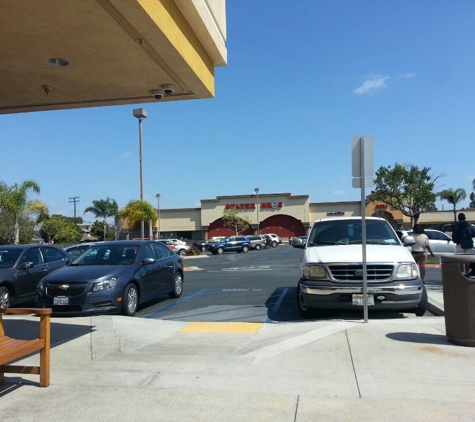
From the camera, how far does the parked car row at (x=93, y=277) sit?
9.12 metres

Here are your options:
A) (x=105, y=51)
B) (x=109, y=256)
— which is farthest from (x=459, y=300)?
(x=109, y=256)

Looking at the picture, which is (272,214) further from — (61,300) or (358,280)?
(358,280)

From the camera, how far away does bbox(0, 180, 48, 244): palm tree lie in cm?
3622

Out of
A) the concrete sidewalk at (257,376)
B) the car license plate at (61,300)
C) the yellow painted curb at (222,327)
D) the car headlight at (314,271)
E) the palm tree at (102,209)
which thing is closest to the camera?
the concrete sidewalk at (257,376)

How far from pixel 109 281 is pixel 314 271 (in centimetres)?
379

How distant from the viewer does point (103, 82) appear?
7352mm

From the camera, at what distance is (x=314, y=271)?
8.28 metres

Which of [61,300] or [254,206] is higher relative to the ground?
[254,206]

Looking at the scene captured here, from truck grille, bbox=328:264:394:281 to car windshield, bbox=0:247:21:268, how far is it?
22.9 feet

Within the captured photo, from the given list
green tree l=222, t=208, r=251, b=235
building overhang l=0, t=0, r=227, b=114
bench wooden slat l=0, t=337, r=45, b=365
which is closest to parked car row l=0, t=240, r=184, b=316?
building overhang l=0, t=0, r=227, b=114

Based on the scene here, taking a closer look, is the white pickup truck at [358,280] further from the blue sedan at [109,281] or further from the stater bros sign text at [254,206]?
the stater bros sign text at [254,206]

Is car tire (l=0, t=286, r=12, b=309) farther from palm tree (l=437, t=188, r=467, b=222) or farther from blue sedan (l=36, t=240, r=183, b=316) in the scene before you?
palm tree (l=437, t=188, r=467, b=222)

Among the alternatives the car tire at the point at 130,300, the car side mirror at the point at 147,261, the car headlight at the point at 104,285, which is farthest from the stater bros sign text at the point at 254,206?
the car headlight at the point at 104,285

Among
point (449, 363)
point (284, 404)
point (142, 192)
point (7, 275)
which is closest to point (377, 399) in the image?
point (284, 404)
